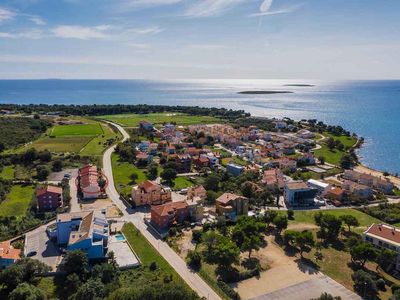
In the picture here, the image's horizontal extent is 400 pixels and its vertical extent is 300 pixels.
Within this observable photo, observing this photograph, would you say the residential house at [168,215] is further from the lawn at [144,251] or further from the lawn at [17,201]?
the lawn at [17,201]

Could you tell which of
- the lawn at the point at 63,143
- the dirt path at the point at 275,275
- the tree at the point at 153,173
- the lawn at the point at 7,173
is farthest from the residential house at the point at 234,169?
the lawn at the point at 7,173

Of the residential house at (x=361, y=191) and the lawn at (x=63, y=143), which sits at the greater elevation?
the lawn at (x=63, y=143)

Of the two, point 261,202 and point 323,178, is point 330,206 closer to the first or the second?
point 261,202

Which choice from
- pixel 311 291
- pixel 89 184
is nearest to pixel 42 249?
pixel 89 184

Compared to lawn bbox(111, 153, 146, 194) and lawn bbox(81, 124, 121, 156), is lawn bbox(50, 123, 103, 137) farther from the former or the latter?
lawn bbox(111, 153, 146, 194)

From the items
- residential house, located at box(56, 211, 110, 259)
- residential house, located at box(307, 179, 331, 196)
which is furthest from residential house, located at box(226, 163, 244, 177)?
residential house, located at box(56, 211, 110, 259)

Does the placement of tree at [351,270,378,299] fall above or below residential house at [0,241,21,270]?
below

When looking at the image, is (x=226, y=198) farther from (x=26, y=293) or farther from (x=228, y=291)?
(x=26, y=293)

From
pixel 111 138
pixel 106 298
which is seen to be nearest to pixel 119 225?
pixel 106 298
